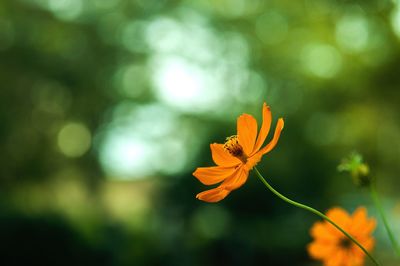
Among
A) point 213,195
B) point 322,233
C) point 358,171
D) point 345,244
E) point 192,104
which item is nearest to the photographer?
point 213,195

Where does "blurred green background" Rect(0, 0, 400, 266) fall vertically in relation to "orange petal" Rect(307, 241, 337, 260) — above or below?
above

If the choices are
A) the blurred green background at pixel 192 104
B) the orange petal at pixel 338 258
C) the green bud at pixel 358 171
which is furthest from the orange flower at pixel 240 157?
the blurred green background at pixel 192 104

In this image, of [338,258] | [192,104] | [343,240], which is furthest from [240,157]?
[192,104]

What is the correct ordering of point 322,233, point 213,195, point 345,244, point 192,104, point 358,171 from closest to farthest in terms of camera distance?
point 213,195 → point 358,171 → point 345,244 → point 322,233 → point 192,104

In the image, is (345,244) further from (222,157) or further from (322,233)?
(222,157)

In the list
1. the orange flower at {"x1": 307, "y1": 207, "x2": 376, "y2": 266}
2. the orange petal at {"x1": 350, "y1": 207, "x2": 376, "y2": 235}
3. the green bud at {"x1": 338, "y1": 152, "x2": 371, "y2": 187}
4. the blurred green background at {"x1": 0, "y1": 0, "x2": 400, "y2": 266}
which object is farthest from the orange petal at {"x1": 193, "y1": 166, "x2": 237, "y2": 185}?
the blurred green background at {"x1": 0, "y1": 0, "x2": 400, "y2": 266}

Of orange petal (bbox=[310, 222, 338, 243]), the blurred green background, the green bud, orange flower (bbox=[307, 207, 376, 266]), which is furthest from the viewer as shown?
the blurred green background

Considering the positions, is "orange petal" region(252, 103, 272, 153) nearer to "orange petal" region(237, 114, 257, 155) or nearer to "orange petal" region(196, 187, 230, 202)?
"orange petal" region(237, 114, 257, 155)
